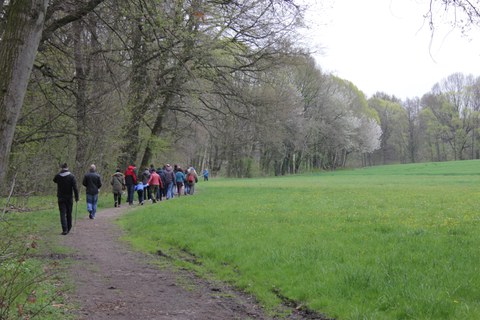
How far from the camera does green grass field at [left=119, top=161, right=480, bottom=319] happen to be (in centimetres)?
563

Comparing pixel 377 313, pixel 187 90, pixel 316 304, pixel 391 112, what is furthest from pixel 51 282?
pixel 391 112

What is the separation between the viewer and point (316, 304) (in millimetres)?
5922

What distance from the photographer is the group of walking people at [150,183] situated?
65.6 feet

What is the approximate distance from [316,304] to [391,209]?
9.39 meters

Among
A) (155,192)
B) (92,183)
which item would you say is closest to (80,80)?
(92,183)

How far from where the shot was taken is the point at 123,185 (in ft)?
66.4

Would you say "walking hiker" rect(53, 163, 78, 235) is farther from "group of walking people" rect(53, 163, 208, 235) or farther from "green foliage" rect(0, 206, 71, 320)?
"green foliage" rect(0, 206, 71, 320)

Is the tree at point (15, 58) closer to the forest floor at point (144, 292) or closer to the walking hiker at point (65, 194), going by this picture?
the forest floor at point (144, 292)

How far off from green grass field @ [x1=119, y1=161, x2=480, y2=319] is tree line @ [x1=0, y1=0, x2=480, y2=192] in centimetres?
352

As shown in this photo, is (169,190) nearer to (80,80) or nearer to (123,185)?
(123,185)

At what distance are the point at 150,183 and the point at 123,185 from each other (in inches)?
75.8

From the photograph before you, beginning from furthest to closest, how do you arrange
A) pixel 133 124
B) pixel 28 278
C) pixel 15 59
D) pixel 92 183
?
pixel 133 124 < pixel 92 183 < pixel 28 278 < pixel 15 59

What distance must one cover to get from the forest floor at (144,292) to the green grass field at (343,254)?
388mm

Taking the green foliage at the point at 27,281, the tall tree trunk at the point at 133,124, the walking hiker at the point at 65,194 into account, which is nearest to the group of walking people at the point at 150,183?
the tall tree trunk at the point at 133,124
